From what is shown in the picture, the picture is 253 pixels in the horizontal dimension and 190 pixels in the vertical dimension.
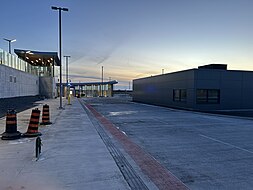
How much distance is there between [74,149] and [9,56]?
74.0ft

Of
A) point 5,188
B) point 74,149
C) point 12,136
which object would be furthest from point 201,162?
point 12,136

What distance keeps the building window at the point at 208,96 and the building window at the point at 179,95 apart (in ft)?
5.91

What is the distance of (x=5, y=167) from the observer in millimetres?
5395

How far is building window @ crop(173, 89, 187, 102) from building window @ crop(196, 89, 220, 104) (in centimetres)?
180

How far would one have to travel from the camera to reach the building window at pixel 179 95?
84.6 feet

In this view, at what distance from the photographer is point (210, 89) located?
979 inches

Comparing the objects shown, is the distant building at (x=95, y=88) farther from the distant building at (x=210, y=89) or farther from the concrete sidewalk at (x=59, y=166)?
the concrete sidewalk at (x=59, y=166)

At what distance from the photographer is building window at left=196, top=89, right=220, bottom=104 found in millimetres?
24300

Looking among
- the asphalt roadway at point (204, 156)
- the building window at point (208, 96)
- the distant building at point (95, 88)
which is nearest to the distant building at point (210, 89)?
the building window at point (208, 96)

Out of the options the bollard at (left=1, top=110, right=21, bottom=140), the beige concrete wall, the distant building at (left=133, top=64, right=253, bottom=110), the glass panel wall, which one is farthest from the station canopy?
the bollard at (left=1, top=110, right=21, bottom=140)

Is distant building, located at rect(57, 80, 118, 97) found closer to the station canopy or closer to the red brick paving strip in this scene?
the station canopy

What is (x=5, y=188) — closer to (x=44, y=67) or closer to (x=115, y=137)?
(x=115, y=137)

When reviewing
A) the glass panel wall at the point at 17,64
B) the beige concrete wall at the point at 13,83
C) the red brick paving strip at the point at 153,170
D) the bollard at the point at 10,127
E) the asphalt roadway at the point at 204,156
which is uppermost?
the glass panel wall at the point at 17,64

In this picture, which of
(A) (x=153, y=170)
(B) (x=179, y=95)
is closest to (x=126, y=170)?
(A) (x=153, y=170)
